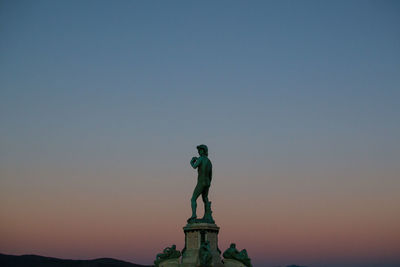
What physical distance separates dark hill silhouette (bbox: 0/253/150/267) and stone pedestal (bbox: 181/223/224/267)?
2790 cm

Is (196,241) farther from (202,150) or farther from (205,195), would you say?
(202,150)

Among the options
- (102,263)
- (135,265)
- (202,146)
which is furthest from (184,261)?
(135,265)

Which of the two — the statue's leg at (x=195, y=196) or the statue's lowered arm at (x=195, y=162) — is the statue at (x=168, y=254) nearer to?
the statue's leg at (x=195, y=196)

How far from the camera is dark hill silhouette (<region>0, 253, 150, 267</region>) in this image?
43.6 metres

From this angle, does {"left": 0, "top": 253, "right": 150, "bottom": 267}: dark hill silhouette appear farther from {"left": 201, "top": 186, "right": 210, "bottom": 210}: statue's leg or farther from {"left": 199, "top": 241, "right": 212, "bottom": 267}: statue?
{"left": 199, "top": 241, "right": 212, "bottom": 267}: statue

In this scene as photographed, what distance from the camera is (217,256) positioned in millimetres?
20453

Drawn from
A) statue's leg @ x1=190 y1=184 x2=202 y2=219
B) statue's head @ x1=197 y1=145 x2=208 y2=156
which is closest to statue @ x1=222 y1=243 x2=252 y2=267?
statue's leg @ x1=190 y1=184 x2=202 y2=219

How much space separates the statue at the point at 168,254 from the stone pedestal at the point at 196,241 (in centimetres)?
34

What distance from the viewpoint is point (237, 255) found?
21.0 m

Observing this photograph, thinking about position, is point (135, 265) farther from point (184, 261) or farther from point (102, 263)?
point (184, 261)

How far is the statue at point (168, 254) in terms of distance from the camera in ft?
67.8

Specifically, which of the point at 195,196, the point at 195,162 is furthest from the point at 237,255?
the point at 195,162

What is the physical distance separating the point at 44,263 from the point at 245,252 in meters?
29.9

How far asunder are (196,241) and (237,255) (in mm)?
2101
